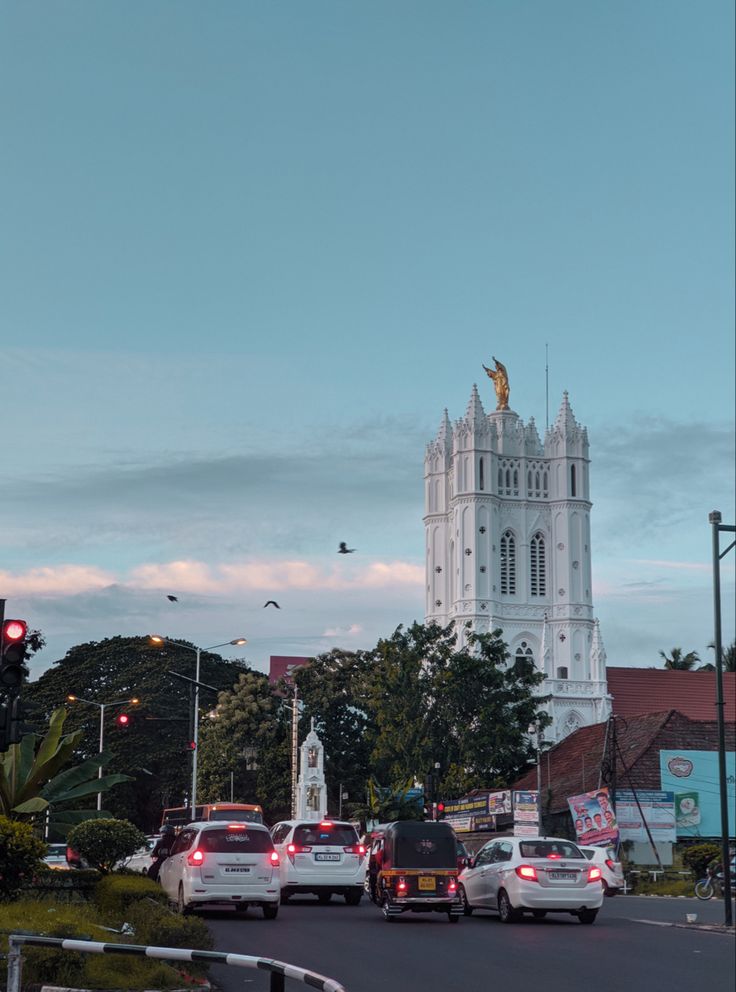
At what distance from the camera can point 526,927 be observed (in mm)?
23094

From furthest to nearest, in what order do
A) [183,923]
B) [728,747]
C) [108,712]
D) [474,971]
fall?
[108,712] → [728,747] → [474,971] → [183,923]

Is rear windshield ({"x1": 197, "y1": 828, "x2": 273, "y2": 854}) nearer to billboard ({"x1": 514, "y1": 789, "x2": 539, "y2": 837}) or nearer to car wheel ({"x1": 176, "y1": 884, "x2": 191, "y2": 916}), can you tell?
car wheel ({"x1": 176, "y1": 884, "x2": 191, "y2": 916})

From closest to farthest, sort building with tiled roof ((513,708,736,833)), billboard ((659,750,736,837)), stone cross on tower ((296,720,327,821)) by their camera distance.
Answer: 1. billboard ((659,750,736,837))
2. building with tiled roof ((513,708,736,833))
3. stone cross on tower ((296,720,327,821))

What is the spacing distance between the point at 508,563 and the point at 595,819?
259 feet

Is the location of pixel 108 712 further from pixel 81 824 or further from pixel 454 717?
pixel 81 824

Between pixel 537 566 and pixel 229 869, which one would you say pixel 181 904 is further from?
pixel 537 566

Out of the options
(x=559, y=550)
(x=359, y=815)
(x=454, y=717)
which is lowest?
(x=359, y=815)

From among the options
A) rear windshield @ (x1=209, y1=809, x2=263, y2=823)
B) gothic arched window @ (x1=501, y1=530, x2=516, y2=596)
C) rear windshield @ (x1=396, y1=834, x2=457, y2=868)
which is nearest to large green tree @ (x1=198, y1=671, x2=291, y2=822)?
gothic arched window @ (x1=501, y1=530, x2=516, y2=596)

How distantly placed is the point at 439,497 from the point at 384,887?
108m

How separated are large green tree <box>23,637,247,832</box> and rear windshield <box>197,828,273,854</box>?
61445mm

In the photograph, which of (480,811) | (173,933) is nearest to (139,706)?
(480,811)

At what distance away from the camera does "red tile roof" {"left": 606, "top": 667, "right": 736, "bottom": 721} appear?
110 m

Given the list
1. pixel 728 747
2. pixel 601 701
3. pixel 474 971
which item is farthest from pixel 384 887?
pixel 601 701

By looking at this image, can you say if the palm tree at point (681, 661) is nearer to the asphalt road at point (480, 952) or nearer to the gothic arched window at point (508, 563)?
the gothic arched window at point (508, 563)
